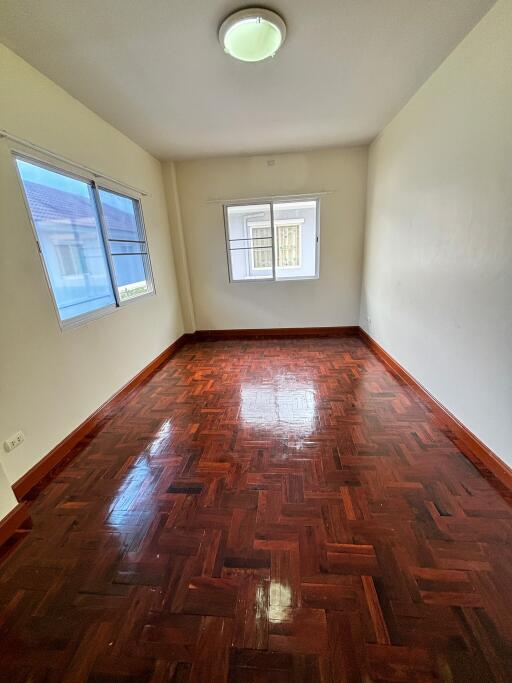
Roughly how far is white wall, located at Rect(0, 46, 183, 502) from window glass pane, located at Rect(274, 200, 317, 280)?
229 cm

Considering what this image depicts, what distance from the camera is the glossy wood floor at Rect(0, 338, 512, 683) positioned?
95 cm

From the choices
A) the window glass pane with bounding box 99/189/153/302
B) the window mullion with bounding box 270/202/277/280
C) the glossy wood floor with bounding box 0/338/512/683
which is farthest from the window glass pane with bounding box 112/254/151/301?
the window mullion with bounding box 270/202/277/280

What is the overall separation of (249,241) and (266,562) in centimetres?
405

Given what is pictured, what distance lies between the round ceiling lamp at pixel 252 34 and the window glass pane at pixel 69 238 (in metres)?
1.57

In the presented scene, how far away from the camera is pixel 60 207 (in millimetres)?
2201

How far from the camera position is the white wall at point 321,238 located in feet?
12.6

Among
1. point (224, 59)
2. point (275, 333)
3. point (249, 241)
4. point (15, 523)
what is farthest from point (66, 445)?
point (249, 241)

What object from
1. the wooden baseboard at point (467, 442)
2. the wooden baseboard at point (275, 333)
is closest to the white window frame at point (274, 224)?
the wooden baseboard at point (275, 333)

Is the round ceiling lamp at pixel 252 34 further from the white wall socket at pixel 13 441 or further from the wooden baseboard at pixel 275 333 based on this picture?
the wooden baseboard at pixel 275 333

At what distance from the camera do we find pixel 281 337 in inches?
178

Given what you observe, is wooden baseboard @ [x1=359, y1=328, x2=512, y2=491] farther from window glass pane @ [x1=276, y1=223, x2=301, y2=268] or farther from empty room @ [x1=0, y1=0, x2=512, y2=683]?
window glass pane @ [x1=276, y1=223, x2=301, y2=268]

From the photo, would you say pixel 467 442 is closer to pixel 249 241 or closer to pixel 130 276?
pixel 130 276

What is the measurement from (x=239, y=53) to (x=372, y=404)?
2.80m

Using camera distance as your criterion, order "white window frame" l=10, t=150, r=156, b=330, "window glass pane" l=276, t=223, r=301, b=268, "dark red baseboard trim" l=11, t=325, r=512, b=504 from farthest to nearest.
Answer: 1. "window glass pane" l=276, t=223, r=301, b=268
2. "white window frame" l=10, t=150, r=156, b=330
3. "dark red baseboard trim" l=11, t=325, r=512, b=504
